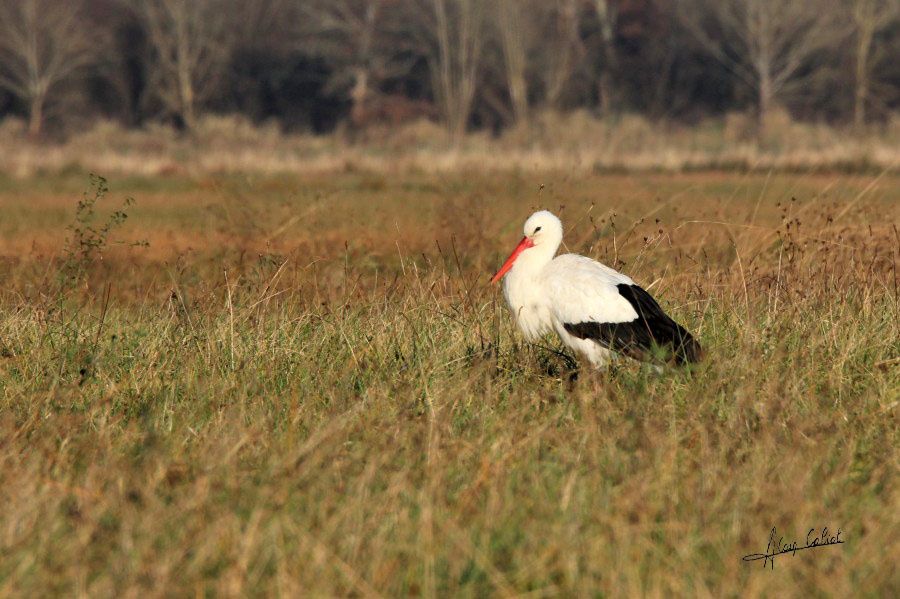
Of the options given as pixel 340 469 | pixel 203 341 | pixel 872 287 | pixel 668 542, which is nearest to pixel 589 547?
pixel 668 542

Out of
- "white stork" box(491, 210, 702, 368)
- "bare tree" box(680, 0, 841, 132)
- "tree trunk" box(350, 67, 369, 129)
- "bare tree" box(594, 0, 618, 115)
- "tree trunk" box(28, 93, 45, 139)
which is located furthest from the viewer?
"bare tree" box(594, 0, 618, 115)

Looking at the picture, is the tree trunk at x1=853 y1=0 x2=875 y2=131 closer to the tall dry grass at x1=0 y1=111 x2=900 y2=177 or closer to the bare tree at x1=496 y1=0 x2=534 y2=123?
the tall dry grass at x1=0 y1=111 x2=900 y2=177

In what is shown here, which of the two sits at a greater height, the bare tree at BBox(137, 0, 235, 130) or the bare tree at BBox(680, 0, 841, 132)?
the bare tree at BBox(680, 0, 841, 132)

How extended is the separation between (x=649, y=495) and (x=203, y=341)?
2695 millimetres

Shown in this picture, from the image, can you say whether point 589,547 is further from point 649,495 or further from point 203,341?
point 203,341

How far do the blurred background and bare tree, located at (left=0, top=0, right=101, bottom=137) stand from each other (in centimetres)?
8

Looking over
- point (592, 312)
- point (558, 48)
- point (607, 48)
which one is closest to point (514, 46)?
point (558, 48)

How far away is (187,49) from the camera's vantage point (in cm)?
4478

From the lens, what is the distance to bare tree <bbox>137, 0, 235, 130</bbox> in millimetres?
43344

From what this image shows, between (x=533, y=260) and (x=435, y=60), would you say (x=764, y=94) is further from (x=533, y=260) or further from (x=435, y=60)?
(x=533, y=260)

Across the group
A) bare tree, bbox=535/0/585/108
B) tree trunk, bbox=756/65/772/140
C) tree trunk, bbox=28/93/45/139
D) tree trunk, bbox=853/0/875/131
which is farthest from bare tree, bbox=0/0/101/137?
tree trunk, bbox=853/0/875/131

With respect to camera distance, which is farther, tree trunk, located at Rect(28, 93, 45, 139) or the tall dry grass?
tree trunk, located at Rect(28, 93, 45, 139)

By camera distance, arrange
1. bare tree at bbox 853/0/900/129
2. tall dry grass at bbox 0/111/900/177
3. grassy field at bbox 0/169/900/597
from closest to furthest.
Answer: grassy field at bbox 0/169/900/597
tall dry grass at bbox 0/111/900/177
bare tree at bbox 853/0/900/129

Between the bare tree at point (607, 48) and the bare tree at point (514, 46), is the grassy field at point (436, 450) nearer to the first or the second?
the bare tree at point (514, 46)
